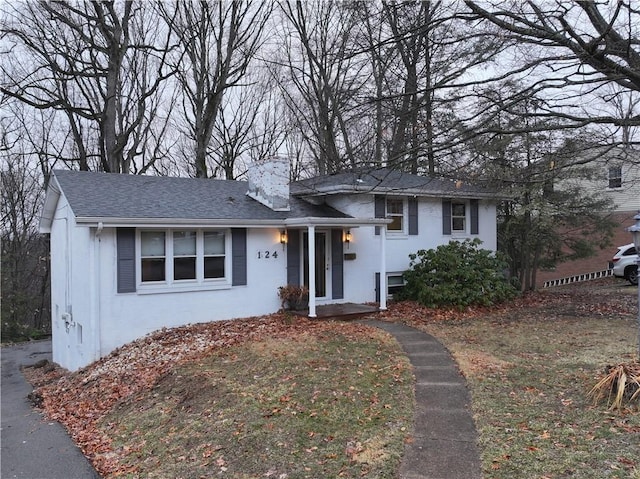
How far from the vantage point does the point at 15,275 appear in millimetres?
23141

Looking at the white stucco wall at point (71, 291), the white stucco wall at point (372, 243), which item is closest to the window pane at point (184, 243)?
the white stucco wall at point (71, 291)

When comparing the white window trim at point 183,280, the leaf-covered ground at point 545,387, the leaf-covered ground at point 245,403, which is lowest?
the leaf-covered ground at point 245,403

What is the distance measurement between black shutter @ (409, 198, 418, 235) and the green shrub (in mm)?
953

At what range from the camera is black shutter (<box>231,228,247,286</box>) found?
11750mm

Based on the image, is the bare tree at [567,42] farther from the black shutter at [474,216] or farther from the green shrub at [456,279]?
the black shutter at [474,216]

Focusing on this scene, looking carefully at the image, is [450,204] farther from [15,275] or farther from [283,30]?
[15,275]

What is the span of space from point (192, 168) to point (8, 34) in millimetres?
10417

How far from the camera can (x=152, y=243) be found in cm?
1086

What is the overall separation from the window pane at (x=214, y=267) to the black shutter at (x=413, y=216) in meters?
5.98

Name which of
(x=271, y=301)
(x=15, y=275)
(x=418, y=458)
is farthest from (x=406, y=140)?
(x=15, y=275)

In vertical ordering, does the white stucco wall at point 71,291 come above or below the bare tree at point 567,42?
below

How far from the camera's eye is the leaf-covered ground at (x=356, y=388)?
15.0 ft

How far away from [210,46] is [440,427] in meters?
21.2

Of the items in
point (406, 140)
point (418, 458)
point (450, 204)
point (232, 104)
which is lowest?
point (418, 458)
